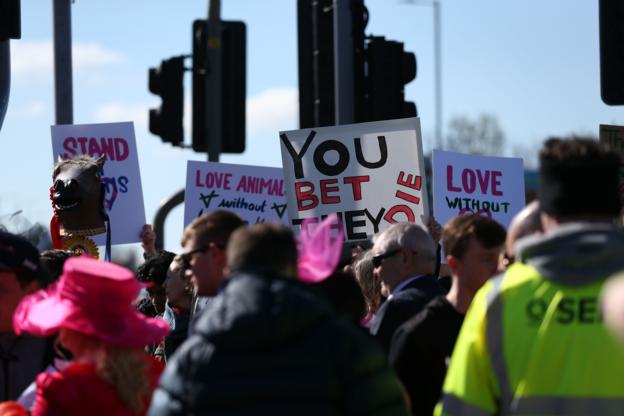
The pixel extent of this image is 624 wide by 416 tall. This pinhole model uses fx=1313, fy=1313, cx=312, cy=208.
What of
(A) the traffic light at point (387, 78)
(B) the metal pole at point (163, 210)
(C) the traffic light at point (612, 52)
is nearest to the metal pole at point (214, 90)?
(B) the metal pole at point (163, 210)

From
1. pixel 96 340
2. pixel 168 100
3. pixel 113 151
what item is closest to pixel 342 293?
pixel 96 340

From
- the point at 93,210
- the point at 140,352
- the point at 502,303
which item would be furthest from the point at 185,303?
the point at 502,303

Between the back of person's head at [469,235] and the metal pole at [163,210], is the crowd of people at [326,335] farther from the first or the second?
the metal pole at [163,210]

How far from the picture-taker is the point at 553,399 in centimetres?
359

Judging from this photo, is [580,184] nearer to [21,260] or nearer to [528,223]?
[528,223]

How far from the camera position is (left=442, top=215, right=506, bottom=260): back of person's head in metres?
5.29

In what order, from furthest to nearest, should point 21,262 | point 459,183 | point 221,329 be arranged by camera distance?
point 459,183, point 21,262, point 221,329

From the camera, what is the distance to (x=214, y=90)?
13.6m

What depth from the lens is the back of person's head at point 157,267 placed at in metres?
8.86

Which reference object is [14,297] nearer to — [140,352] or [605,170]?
[140,352]

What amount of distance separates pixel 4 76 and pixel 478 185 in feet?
12.5

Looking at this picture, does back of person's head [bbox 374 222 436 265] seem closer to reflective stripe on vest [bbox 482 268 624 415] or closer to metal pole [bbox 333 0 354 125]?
reflective stripe on vest [bbox 482 268 624 415]

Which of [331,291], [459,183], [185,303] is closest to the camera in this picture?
[331,291]

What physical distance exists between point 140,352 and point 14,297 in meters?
0.94
